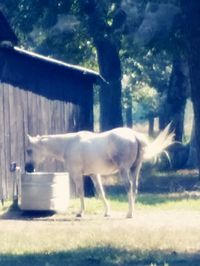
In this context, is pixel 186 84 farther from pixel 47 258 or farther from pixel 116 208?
pixel 47 258

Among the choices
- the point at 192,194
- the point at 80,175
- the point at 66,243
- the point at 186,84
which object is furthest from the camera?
the point at 186,84

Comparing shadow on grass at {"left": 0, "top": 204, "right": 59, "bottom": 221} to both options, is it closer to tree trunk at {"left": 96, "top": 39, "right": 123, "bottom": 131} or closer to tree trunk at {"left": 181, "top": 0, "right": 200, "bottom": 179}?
tree trunk at {"left": 181, "top": 0, "right": 200, "bottom": 179}

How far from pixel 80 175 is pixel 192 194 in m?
6.06

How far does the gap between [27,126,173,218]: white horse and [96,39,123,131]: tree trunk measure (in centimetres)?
1836

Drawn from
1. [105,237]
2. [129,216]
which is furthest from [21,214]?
[105,237]

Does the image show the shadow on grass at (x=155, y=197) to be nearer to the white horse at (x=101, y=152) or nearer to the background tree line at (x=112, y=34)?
the white horse at (x=101, y=152)

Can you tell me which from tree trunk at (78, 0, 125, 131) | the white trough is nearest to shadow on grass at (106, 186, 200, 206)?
the white trough

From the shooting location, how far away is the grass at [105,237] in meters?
13.7

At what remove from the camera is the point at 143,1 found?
1080 inches

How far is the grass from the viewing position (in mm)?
13656

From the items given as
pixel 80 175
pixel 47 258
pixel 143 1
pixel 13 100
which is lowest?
pixel 47 258

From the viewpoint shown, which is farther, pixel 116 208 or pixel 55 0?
pixel 55 0

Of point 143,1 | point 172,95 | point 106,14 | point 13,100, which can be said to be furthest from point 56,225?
point 172,95

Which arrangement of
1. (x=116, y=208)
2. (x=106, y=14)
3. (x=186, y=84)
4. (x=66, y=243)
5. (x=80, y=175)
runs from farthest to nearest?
(x=186, y=84), (x=106, y=14), (x=116, y=208), (x=80, y=175), (x=66, y=243)
